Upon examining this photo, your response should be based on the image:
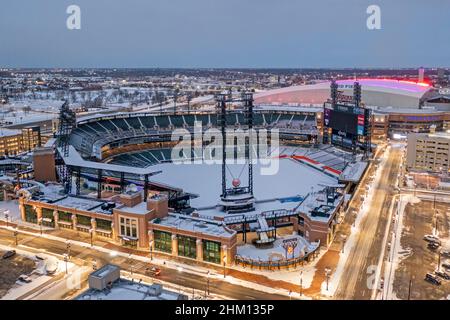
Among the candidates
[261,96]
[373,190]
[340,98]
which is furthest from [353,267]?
[261,96]

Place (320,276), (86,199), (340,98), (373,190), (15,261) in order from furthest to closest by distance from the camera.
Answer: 1. (340,98)
2. (373,190)
3. (86,199)
4. (15,261)
5. (320,276)

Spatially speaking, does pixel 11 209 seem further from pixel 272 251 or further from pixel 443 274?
pixel 443 274

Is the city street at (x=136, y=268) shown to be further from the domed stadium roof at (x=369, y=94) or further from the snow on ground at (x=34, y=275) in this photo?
the domed stadium roof at (x=369, y=94)

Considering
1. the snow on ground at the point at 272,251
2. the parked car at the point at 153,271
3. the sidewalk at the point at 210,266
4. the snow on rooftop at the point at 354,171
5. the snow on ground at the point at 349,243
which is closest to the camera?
the snow on ground at the point at 349,243

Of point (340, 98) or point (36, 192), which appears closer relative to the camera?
point (36, 192)

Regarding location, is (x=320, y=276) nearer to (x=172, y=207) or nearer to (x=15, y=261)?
→ (x=172, y=207)

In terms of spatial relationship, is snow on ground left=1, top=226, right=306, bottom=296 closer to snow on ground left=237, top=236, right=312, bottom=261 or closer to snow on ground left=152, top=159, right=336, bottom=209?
snow on ground left=237, top=236, right=312, bottom=261

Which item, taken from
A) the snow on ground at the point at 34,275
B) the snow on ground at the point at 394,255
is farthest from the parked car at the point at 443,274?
the snow on ground at the point at 34,275
